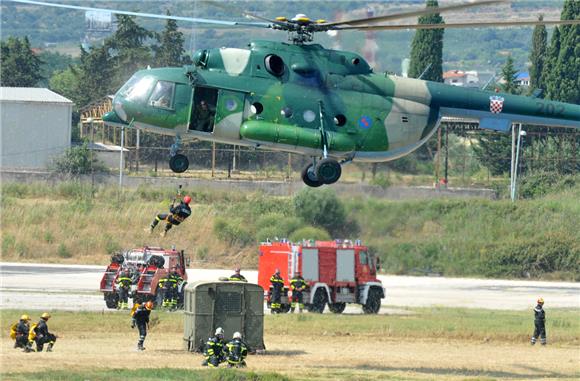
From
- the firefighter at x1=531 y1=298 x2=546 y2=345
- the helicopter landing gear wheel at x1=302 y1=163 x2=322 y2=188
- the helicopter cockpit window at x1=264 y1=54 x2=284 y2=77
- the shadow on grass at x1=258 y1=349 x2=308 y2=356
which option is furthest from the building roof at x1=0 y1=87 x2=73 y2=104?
the helicopter landing gear wheel at x1=302 y1=163 x2=322 y2=188

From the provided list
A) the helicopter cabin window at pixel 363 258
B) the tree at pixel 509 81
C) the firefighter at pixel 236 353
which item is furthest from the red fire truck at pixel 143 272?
the tree at pixel 509 81

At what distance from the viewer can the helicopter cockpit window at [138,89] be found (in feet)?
88.5

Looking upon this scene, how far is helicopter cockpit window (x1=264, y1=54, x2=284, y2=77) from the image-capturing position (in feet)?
89.1

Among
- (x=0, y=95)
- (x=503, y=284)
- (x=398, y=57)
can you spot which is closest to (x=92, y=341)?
(x=398, y=57)

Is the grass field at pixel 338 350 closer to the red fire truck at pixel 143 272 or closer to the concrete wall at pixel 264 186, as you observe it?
the red fire truck at pixel 143 272

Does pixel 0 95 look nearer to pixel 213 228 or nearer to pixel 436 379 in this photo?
pixel 213 228

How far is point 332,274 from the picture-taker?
38.8m

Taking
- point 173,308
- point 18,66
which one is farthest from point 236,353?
point 18,66

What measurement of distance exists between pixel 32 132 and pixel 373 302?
39.9 meters

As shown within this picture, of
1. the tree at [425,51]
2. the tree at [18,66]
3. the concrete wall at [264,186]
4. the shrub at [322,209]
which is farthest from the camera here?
the tree at [18,66]

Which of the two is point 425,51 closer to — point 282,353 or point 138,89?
point 282,353

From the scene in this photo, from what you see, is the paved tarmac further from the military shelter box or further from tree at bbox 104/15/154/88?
tree at bbox 104/15/154/88

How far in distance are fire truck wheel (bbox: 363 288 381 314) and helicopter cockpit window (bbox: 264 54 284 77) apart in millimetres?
13359

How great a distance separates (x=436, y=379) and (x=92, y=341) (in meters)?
9.23
